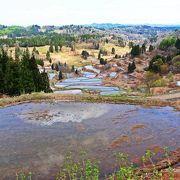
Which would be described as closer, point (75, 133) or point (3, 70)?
point (75, 133)

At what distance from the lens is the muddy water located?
23.7 m

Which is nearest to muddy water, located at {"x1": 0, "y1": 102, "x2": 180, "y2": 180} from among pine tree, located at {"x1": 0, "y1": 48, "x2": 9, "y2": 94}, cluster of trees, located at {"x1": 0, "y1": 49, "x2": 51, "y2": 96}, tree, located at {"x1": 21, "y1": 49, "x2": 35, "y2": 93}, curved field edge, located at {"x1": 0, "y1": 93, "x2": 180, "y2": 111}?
curved field edge, located at {"x1": 0, "y1": 93, "x2": 180, "y2": 111}

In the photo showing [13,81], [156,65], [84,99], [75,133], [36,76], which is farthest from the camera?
[156,65]

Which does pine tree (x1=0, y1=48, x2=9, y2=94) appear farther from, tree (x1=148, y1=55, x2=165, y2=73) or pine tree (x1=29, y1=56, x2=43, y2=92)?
tree (x1=148, y1=55, x2=165, y2=73)

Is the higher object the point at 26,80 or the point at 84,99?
the point at 26,80

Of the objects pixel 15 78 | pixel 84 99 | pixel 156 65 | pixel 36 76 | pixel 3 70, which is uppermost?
pixel 3 70

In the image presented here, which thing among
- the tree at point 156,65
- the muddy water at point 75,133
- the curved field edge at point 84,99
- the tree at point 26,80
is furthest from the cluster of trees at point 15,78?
the tree at point 156,65

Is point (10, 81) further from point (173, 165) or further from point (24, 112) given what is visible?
point (173, 165)

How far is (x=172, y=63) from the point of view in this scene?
9312 centimetres

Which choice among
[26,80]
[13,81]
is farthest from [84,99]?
[13,81]

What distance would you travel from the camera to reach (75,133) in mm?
29297

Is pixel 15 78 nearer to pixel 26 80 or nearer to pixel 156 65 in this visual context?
pixel 26 80

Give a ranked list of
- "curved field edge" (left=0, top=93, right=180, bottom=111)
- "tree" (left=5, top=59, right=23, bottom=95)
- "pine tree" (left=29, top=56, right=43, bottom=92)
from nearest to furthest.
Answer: "curved field edge" (left=0, top=93, right=180, bottom=111) < "tree" (left=5, top=59, right=23, bottom=95) < "pine tree" (left=29, top=56, right=43, bottom=92)

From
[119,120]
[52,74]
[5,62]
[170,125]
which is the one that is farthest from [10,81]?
[52,74]
